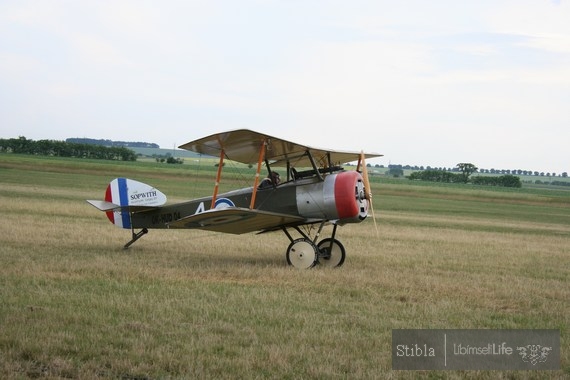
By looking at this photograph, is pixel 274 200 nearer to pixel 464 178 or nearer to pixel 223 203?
pixel 223 203

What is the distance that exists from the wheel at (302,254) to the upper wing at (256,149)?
69.1 inches

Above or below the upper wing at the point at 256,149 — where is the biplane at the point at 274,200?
below

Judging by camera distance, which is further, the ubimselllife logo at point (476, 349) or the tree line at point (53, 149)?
the tree line at point (53, 149)

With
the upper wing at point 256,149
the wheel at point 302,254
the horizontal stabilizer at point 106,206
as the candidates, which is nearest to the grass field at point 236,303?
the wheel at point 302,254

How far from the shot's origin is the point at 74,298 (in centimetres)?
866

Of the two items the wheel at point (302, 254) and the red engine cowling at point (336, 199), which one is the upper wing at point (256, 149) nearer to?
the red engine cowling at point (336, 199)

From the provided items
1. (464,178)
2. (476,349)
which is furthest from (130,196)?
(464,178)

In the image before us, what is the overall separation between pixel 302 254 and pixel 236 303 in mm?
3892

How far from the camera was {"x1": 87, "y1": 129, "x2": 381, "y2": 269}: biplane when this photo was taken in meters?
12.5

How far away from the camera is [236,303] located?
8.91 m

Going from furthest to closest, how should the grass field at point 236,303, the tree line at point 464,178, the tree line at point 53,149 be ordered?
the tree line at point 464,178
the tree line at point 53,149
the grass field at point 236,303

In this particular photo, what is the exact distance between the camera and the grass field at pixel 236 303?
20.7ft

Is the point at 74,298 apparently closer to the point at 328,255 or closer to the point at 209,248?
the point at 328,255

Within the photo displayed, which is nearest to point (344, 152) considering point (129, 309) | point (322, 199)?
point (322, 199)
